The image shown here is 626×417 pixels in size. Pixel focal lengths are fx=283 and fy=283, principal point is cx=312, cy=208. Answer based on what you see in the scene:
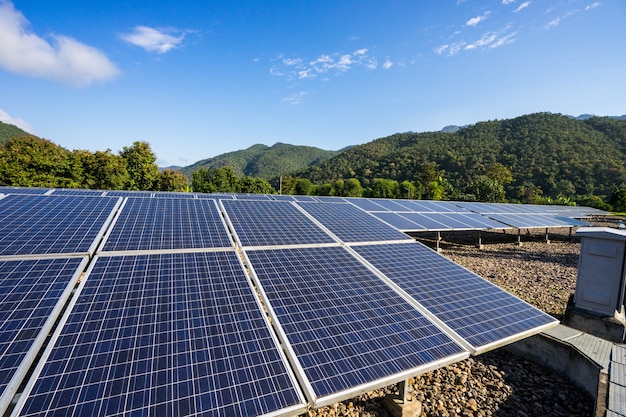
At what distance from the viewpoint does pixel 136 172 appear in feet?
144

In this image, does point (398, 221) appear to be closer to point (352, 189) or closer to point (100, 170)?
point (100, 170)

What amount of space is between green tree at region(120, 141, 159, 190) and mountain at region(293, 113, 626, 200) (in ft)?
227

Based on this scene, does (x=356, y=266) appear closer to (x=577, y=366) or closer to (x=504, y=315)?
(x=504, y=315)

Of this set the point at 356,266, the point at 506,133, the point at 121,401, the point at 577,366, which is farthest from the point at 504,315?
the point at 506,133

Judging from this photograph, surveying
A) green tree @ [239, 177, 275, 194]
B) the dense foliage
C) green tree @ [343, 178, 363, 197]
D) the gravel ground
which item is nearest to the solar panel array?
the gravel ground

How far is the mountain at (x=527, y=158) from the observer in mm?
73438

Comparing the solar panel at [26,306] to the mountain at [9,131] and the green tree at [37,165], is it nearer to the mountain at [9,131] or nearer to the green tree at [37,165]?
the green tree at [37,165]

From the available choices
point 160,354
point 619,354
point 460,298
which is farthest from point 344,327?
point 619,354

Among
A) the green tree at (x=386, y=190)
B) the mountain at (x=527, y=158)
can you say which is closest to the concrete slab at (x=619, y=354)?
the green tree at (x=386, y=190)

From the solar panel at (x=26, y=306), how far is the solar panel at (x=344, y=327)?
2.89 metres

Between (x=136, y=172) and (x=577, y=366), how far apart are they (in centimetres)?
5100

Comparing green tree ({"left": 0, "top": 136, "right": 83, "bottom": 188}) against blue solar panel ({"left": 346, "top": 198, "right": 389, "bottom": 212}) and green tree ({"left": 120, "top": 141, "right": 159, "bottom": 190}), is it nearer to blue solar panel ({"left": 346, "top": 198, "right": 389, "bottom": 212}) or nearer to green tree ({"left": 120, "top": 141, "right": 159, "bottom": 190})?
green tree ({"left": 120, "top": 141, "right": 159, "bottom": 190})

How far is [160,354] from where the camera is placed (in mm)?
3502

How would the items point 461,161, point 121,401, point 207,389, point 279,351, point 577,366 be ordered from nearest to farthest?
point 121,401 < point 207,389 < point 279,351 < point 577,366 < point 461,161
